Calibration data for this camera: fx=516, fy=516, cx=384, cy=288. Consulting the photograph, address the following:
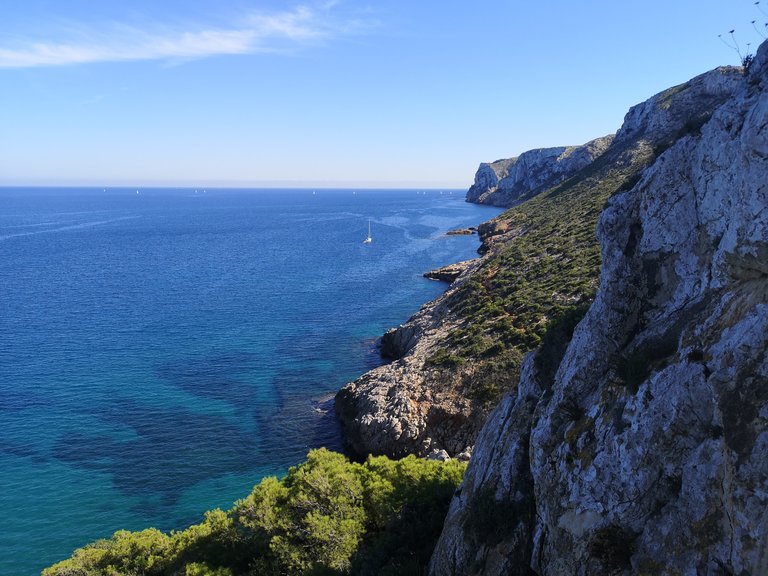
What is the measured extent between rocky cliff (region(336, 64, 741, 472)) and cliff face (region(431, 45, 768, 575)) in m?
3.37

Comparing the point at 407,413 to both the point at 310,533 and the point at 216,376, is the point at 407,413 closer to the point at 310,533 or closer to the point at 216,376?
the point at 310,533

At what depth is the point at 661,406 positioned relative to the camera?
440 inches

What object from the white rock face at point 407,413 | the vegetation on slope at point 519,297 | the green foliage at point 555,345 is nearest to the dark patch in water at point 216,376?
the white rock face at point 407,413

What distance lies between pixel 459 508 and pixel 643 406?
9007mm

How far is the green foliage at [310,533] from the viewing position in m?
21.0

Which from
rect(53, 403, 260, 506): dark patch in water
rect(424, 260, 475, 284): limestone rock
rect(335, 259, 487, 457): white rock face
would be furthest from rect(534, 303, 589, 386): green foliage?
rect(424, 260, 475, 284): limestone rock

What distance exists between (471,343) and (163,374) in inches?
1218

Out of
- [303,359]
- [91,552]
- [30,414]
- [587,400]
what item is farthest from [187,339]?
[587,400]

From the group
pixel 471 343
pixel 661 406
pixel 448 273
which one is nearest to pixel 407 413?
pixel 471 343

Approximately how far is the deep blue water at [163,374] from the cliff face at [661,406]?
24554 mm

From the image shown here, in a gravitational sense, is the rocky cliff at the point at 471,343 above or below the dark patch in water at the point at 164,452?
above

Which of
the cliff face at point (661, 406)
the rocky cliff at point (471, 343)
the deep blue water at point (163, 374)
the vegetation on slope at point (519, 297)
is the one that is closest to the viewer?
the cliff face at point (661, 406)

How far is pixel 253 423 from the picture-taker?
142ft

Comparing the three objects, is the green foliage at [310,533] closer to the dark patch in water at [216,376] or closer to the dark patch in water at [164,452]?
the dark patch in water at [164,452]
